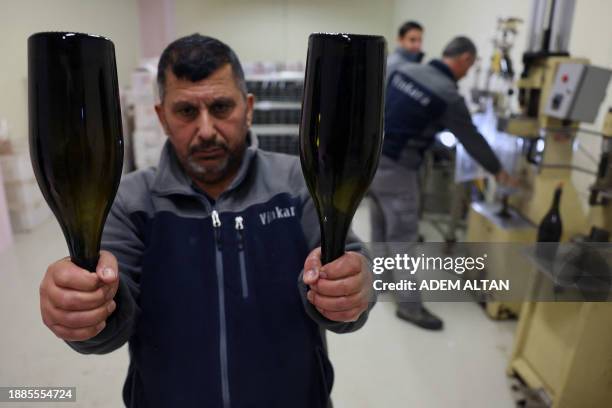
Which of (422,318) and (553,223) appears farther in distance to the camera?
(422,318)

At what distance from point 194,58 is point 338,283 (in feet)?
1.77

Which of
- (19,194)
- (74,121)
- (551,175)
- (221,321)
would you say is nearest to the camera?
(74,121)

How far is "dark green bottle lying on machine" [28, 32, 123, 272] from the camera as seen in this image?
35 centimetres

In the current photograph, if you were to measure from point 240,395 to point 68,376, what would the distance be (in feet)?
2.02

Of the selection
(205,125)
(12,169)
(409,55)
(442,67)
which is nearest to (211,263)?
(205,125)

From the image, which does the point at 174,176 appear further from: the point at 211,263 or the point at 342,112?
the point at 342,112

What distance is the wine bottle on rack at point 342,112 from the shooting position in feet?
1.19

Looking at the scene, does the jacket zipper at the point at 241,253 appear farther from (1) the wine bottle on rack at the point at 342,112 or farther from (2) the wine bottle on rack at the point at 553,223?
(2) the wine bottle on rack at the point at 553,223

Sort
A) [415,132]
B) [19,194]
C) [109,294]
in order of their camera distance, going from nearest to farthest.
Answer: [109,294]
[415,132]
[19,194]

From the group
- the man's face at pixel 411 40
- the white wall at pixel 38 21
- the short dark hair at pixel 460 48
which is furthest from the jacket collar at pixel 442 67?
the white wall at pixel 38 21

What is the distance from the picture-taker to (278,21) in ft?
18.1

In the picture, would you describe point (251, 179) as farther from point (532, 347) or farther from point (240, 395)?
point (532, 347)

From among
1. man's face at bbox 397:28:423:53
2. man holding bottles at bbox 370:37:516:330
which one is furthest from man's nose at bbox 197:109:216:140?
man's face at bbox 397:28:423:53

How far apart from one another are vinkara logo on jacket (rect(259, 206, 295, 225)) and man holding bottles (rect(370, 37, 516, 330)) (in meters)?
1.35
